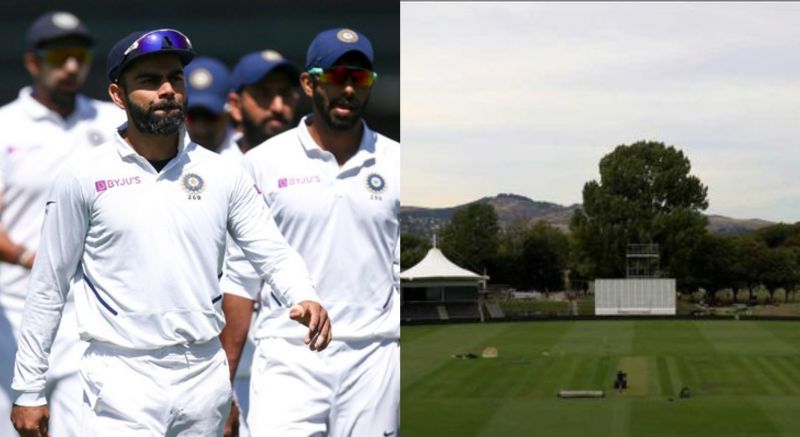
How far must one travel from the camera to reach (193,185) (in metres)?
3.69

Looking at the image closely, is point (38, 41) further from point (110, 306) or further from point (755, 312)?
point (755, 312)

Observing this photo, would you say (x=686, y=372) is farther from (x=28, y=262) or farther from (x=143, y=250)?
(x=143, y=250)

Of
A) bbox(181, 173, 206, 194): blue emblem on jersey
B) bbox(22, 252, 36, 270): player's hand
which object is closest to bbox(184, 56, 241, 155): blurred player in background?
bbox(22, 252, 36, 270): player's hand

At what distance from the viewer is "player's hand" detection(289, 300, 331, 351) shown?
10.5 ft

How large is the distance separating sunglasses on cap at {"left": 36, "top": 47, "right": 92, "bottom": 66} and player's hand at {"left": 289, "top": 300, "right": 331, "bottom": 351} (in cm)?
176

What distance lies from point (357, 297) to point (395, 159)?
477 mm

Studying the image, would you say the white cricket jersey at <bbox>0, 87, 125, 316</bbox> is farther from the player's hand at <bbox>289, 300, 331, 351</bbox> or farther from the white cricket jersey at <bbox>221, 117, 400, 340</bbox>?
the player's hand at <bbox>289, 300, 331, 351</bbox>

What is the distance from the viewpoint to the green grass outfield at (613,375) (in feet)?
21.1

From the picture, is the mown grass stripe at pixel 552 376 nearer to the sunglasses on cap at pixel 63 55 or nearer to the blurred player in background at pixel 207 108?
the blurred player in background at pixel 207 108

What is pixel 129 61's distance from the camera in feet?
12.3

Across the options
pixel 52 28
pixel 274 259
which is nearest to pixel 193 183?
pixel 274 259

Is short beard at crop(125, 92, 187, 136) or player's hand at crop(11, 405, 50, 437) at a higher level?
short beard at crop(125, 92, 187, 136)

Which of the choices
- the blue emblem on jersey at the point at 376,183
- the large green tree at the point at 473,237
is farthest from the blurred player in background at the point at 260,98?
the large green tree at the point at 473,237

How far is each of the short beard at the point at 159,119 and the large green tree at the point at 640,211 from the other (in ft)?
8.72
